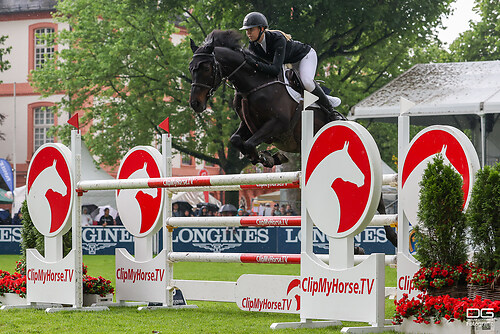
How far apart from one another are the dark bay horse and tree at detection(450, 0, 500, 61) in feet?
79.9

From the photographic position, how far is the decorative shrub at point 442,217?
537cm

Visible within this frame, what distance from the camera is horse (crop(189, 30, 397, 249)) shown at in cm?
741

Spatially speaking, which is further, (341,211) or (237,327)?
(237,327)

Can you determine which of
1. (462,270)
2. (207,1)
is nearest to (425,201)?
(462,270)

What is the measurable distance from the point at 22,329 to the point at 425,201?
10.5 feet

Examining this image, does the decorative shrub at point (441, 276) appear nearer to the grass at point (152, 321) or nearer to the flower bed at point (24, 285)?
the grass at point (152, 321)

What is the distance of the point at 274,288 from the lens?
7.16 metres

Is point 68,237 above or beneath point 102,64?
beneath

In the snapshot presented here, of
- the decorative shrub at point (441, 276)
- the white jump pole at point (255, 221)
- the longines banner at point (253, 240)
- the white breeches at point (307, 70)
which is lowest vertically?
the longines banner at point (253, 240)

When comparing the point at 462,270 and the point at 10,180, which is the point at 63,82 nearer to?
the point at 10,180

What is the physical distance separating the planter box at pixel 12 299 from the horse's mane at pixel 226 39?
11.0 feet

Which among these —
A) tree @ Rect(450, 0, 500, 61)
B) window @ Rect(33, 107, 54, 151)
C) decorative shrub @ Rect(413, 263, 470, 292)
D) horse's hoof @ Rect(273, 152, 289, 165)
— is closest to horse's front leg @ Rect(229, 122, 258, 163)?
horse's hoof @ Rect(273, 152, 289, 165)

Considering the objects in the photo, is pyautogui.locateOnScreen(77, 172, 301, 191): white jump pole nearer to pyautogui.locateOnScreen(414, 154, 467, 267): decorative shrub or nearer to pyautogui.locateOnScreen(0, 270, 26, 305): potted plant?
pyautogui.locateOnScreen(414, 154, 467, 267): decorative shrub

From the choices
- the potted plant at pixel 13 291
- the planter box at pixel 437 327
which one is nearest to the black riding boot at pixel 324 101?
the planter box at pixel 437 327
